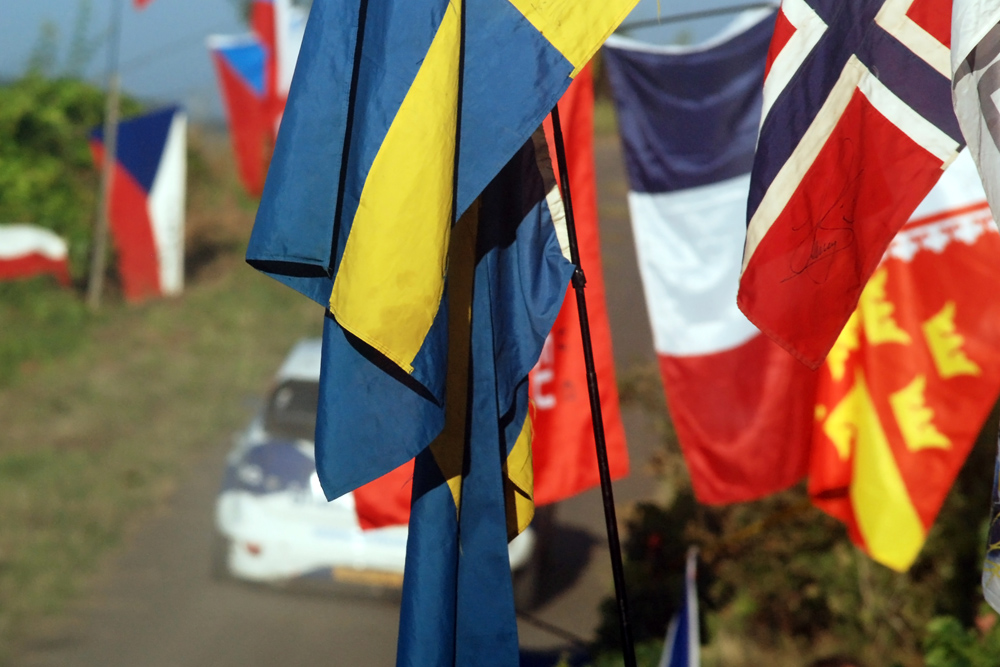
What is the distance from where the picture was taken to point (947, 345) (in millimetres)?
3234

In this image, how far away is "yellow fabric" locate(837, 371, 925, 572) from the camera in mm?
3275

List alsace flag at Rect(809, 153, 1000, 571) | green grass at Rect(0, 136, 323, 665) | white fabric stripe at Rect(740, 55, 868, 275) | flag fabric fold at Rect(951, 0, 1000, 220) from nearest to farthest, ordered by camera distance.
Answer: flag fabric fold at Rect(951, 0, 1000, 220)
white fabric stripe at Rect(740, 55, 868, 275)
alsace flag at Rect(809, 153, 1000, 571)
green grass at Rect(0, 136, 323, 665)

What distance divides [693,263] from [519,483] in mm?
1702

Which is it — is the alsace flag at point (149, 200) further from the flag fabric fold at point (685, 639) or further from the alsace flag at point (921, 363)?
the alsace flag at point (921, 363)

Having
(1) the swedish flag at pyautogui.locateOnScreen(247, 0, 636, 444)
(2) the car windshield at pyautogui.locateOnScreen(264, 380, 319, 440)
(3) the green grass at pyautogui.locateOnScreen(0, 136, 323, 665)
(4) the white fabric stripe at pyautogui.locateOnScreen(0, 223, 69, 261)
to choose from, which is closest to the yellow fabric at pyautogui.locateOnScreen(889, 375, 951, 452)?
(1) the swedish flag at pyautogui.locateOnScreen(247, 0, 636, 444)

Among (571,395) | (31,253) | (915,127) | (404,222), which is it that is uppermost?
(915,127)

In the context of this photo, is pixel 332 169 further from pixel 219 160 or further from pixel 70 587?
pixel 219 160

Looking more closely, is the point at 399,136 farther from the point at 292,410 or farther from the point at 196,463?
the point at 196,463

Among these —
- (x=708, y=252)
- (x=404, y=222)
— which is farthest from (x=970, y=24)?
(x=708, y=252)

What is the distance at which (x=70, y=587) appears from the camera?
21.3 ft

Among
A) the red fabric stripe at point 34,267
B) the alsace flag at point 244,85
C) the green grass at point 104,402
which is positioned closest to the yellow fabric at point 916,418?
the green grass at point 104,402

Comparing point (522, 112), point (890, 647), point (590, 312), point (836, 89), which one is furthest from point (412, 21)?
Answer: point (890, 647)

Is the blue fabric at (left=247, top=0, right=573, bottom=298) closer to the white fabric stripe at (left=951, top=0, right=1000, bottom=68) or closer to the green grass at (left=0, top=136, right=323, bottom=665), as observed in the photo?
the white fabric stripe at (left=951, top=0, right=1000, bottom=68)

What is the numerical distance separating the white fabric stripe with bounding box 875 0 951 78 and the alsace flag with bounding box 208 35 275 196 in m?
11.6
